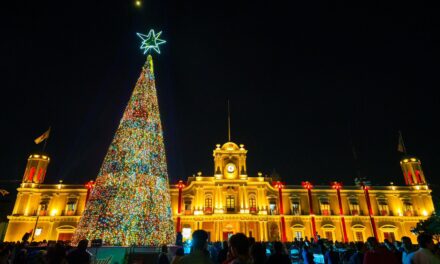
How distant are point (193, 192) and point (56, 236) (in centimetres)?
1826

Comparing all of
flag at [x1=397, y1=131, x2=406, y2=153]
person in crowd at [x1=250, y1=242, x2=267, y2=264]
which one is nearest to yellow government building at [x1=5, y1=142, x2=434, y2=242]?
flag at [x1=397, y1=131, x2=406, y2=153]

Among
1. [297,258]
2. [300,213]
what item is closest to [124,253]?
[297,258]

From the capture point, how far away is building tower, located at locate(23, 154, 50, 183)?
118ft

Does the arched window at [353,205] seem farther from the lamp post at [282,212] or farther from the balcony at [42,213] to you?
the balcony at [42,213]

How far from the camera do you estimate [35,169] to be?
36406mm

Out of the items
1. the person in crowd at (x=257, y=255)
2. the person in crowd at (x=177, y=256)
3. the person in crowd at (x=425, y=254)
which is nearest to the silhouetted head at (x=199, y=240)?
the person in crowd at (x=177, y=256)

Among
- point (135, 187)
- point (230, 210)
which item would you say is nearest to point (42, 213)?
point (230, 210)

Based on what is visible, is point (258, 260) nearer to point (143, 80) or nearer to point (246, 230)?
point (143, 80)

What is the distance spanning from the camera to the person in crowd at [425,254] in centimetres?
451

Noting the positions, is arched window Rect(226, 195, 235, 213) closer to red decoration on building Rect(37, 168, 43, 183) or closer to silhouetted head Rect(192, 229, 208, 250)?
red decoration on building Rect(37, 168, 43, 183)

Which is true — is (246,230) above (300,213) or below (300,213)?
below

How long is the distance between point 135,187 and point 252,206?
23.6 m

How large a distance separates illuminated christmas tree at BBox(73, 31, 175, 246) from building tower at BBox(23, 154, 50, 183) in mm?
28064

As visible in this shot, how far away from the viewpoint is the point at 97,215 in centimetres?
1380
